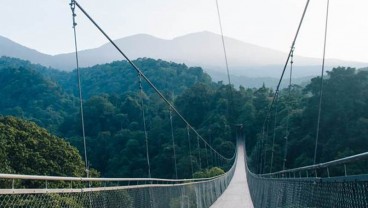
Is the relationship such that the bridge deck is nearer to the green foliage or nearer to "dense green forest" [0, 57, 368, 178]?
"dense green forest" [0, 57, 368, 178]

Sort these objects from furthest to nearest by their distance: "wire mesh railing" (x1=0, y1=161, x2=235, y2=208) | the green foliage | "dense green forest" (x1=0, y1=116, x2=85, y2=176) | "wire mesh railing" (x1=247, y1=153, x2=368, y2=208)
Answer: the green foliage
"dense green forest" (x1=0, y1=116, x2=85, y2=176)
"wire mesh railing" (x1=0, y1=161, x2=235, y2=208)
"wire mesh railing" (x1=247, y1=153, x2=368, y2=208)

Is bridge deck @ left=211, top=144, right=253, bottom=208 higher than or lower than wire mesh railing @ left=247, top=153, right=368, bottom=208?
lower

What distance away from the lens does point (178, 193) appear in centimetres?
952

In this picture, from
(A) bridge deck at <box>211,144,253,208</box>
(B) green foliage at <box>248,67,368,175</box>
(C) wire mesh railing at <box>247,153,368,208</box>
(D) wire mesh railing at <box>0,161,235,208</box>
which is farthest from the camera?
(B) green foliage at <box>248,67,368,175</box>

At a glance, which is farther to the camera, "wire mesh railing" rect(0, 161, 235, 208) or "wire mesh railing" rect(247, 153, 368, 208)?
"wire mesh railing" rect(0, 161, 235, 208)

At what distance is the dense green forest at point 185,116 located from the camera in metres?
28.9

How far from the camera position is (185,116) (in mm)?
58594

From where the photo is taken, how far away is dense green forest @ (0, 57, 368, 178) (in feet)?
94.7

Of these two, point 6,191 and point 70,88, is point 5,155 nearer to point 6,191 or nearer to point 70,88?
point 6,191

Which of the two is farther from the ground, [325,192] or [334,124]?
[325,192]

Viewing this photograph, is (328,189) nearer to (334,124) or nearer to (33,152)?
(33,152)

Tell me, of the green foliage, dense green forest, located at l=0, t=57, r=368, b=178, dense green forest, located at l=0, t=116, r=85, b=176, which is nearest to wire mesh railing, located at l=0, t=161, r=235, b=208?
dense green forest, located at l=0, t=57, r=368, b=178

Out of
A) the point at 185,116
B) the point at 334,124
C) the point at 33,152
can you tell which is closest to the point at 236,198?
the point at 33,152

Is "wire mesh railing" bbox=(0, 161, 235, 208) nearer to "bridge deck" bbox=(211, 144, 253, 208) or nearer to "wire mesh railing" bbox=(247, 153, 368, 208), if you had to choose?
"wire mesh railing" bbox=(247, 153, 368, 208)
